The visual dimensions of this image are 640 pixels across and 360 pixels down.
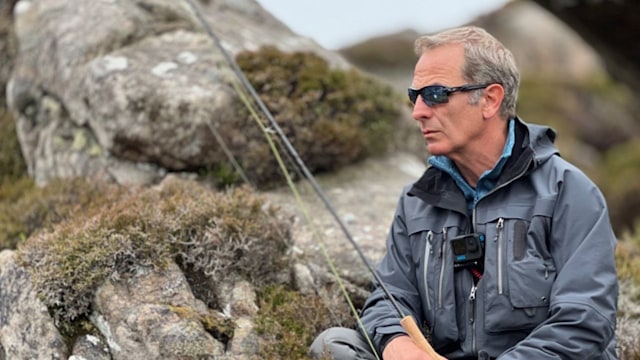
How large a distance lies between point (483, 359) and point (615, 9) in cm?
1039

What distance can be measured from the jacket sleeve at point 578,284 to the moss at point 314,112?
371 cm

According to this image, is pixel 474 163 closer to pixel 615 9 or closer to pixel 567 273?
pixel 567 273

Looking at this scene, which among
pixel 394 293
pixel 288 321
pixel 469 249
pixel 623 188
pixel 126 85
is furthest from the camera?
pixel 623 188

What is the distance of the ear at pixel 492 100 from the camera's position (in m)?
5.15

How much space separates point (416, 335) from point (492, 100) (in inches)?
56.5

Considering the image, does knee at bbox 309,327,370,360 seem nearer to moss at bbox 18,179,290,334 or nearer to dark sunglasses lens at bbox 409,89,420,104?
moss at bbox 18,179,290,334

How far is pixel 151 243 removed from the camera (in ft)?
20.0

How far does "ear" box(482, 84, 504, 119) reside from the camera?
5152 millimetres

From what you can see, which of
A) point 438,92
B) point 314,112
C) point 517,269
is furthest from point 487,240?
point 314,112

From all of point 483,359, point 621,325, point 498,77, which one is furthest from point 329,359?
point 621,325

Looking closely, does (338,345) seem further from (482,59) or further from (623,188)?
(623,188)

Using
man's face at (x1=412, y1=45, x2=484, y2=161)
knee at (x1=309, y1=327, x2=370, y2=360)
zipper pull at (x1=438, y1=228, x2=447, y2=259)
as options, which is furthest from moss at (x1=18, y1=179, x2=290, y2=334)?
man's face at (x1=412, y1=45, x2=484, y2=161)

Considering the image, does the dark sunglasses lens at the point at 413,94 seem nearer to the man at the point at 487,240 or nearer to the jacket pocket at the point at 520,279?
the man at the point at 487,240

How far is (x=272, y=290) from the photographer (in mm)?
6375
